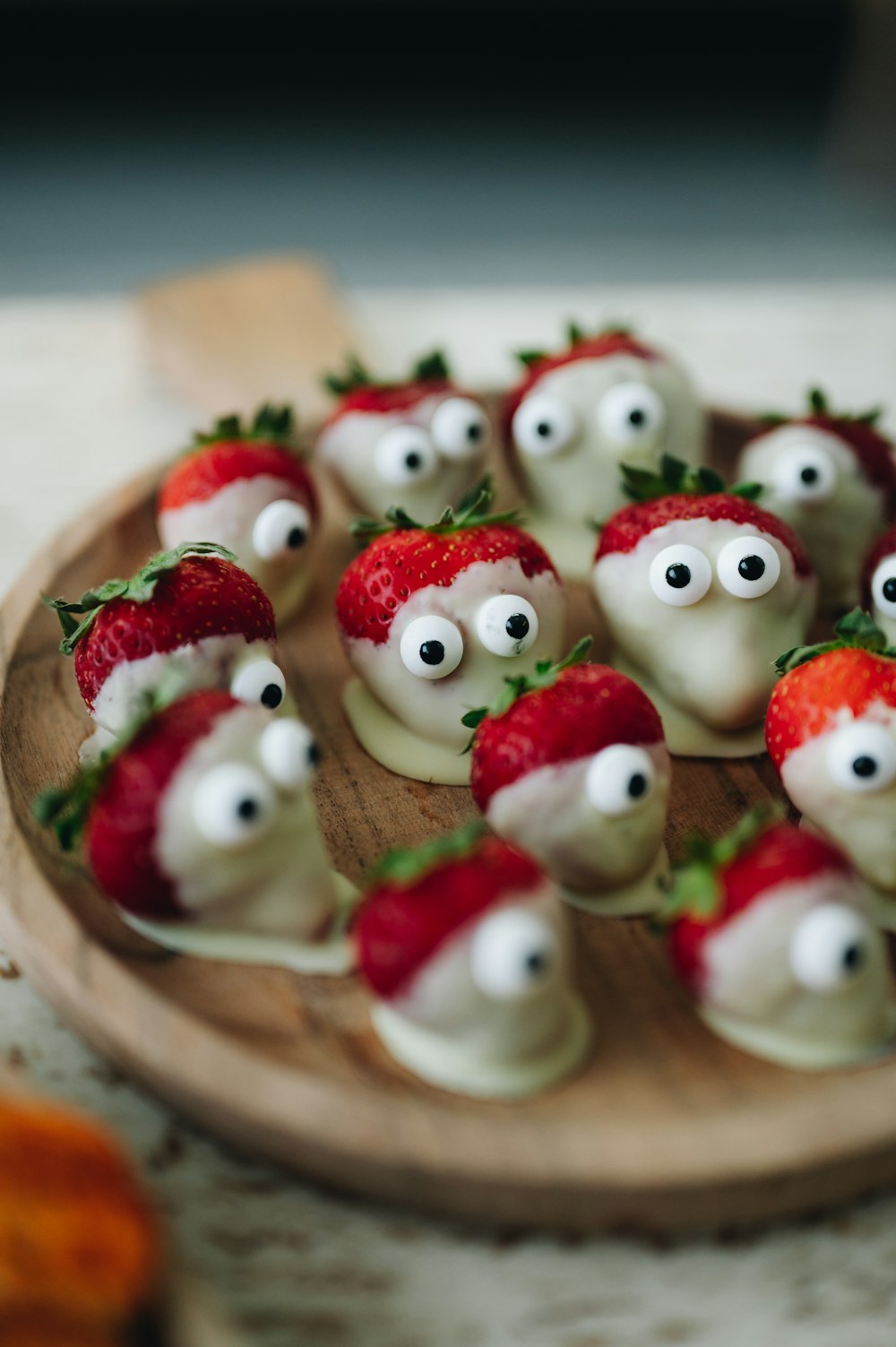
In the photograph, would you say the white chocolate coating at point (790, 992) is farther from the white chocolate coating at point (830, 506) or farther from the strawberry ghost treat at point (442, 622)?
the white chocolate coating at point (830, 506)

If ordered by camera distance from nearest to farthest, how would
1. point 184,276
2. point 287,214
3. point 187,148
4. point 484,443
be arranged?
1. point 484,443
2. point 184,276
3. point 287,214
4. point 187,148

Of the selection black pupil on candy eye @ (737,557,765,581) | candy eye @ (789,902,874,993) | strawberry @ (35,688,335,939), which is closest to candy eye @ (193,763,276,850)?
strawberry @ (35,688,335,939)

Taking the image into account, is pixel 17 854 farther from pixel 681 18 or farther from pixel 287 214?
pixel 681 18

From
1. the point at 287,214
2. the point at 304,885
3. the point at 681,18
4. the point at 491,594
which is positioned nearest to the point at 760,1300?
the point at 304,885

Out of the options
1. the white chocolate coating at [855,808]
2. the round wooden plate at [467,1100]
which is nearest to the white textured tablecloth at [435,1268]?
the round wooden plate at [467,1100]

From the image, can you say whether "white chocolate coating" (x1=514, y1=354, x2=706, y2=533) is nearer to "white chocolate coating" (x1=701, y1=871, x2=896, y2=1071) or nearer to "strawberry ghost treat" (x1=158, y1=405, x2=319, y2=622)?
"strawberry ghost treat" (x1=158, y1=405, x2=319, y2=622)

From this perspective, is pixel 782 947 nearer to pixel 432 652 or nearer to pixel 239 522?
pixel 432 652

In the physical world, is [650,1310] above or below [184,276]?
below
